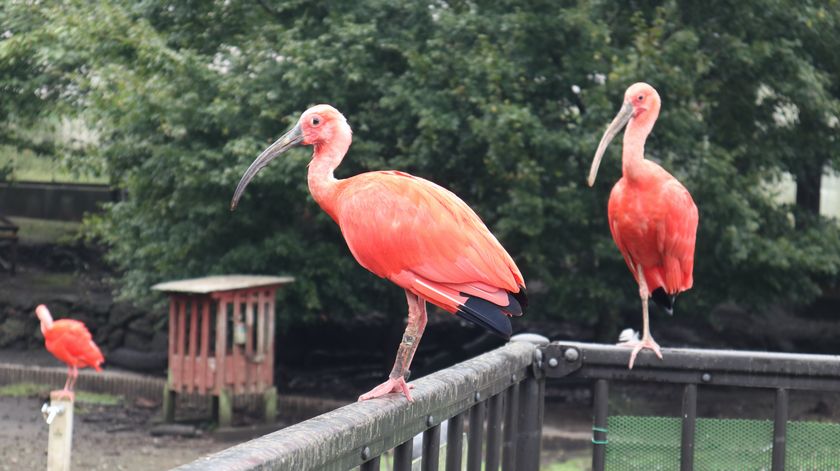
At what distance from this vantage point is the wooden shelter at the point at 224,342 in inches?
504

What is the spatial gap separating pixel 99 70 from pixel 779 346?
30.8 ft

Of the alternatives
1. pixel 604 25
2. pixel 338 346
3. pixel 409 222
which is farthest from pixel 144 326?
pixel 409 222

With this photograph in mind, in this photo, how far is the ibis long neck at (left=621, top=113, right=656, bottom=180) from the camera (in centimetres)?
497

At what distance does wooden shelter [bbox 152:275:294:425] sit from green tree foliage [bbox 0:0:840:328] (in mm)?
622

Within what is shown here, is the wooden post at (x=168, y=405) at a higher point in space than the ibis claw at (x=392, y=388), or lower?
lower

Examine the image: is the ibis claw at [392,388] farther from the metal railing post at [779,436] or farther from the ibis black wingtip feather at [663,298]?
the ibis black wingtip feather at [663,298]

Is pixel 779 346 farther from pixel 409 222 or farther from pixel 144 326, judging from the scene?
pixel 409 222

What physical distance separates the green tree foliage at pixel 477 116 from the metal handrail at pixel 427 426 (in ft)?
26.3

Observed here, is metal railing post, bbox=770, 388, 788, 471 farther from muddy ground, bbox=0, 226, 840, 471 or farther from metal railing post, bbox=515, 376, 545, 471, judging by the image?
muddy ground, bbox=0, 226, 840, 471

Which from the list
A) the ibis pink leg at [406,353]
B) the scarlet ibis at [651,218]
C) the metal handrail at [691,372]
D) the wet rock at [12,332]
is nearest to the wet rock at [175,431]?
the wet rock at [12,332]

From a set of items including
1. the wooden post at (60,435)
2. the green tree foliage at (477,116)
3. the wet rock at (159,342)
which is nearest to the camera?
the wooden post at (60,435)

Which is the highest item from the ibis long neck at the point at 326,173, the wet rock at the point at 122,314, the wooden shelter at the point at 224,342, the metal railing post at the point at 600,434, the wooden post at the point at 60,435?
the ibis long neck at the point at 326,173

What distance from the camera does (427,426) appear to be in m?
2.72

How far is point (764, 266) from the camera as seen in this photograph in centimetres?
1272
